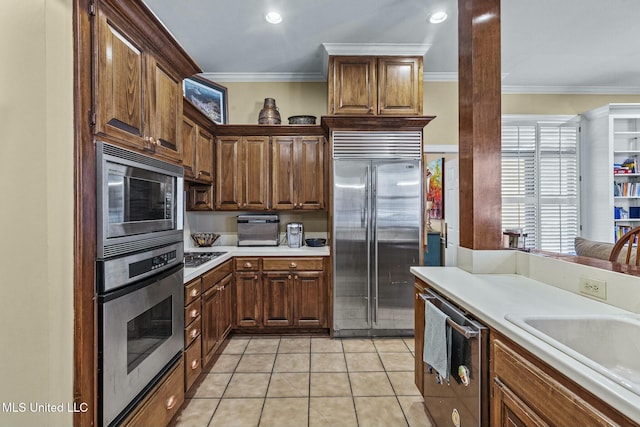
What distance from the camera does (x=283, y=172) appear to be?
3.52 meters

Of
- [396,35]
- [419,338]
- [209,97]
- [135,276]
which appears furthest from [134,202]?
[396,35]

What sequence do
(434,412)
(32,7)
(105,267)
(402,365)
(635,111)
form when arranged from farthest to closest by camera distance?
1. (635,111)
2. (402,365)
3. (434,412)
4. (105,267)
5. (32,7)

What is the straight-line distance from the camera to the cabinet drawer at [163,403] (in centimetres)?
152

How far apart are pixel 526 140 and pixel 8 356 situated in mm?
5182

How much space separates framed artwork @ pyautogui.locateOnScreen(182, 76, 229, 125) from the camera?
342cm

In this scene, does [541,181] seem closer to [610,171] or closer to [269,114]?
[610,171]

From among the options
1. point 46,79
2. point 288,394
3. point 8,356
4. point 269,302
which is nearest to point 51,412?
point 8,356

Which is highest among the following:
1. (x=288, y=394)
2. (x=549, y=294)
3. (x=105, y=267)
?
(x=105, y=267)

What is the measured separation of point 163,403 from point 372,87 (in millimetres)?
3174

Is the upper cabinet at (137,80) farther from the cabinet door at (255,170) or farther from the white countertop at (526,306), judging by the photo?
the white countertop at (526,306)

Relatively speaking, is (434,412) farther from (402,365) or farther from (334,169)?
(334,169)

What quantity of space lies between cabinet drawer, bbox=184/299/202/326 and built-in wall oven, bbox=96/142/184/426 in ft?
0.54

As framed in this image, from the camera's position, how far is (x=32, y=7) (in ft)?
3.65

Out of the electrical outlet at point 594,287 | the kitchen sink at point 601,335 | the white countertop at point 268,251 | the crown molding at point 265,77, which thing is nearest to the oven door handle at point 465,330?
the kitchen sink at point 601,335
